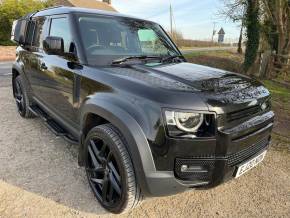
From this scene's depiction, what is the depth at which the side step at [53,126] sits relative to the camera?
147 inches

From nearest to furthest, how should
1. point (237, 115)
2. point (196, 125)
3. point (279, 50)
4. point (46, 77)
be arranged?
point (196, 125)
point (237, 115)
point (46, 77)
point (279, 50)

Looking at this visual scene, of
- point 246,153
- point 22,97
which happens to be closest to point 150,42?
point 246,153

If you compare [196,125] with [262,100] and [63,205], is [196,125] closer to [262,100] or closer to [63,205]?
[262,100]

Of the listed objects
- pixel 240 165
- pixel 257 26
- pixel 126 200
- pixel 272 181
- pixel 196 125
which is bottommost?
pixel 272 181

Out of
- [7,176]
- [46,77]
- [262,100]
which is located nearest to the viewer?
[262,100]

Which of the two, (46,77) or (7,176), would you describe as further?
(46,77)

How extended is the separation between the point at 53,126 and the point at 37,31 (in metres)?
1.62

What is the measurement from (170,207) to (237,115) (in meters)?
1.16

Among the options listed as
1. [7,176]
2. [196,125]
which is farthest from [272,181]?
[7,176]

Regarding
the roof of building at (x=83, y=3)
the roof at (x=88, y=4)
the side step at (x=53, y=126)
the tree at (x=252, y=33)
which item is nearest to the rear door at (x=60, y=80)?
the side step at (x=53, y=126)

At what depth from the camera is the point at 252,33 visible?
49.1 ft

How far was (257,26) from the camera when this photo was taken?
14.8 metres

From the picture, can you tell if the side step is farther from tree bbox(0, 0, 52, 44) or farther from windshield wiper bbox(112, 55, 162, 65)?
tree bbox(0, 0, 52, 44)

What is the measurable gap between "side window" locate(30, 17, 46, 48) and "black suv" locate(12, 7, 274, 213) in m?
0.49
